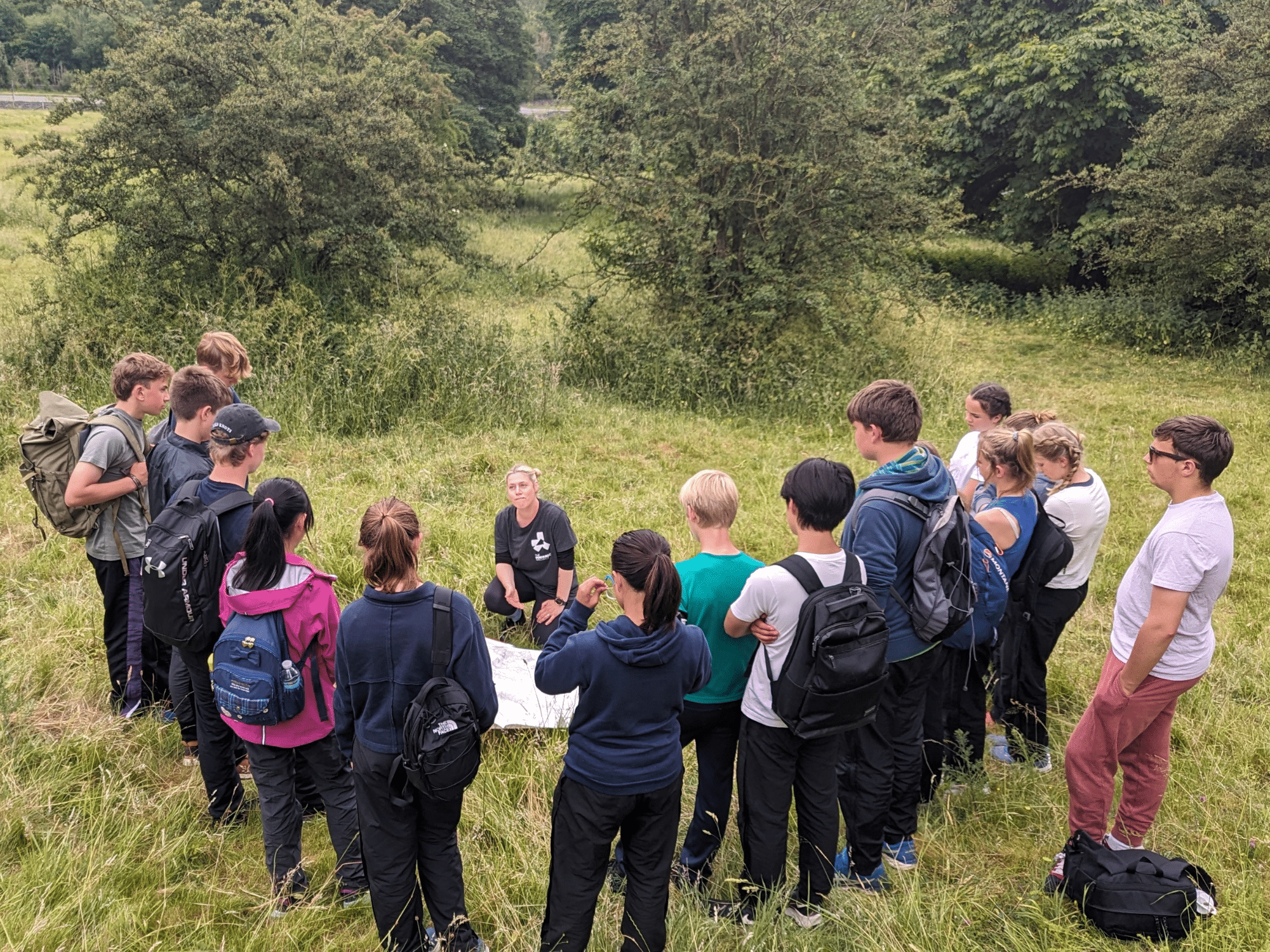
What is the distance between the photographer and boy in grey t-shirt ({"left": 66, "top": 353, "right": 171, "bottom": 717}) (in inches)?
158

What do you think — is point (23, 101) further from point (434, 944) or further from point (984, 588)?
point (984, 588)

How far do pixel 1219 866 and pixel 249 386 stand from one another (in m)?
9.45

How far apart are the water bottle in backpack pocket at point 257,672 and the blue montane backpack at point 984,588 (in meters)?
2.68

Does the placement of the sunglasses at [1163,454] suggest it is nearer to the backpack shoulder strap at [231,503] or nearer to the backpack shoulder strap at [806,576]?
the backpack shoulder strap at [806,576]

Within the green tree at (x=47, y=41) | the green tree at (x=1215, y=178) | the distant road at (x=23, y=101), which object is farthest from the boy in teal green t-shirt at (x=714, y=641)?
the green tree at (x=47, y=41)

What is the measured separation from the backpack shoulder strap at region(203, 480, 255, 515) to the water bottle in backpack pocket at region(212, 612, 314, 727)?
0.54 metres

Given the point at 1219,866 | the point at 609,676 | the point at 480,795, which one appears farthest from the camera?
the point at 480,795

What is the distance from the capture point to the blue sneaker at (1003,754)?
168 inches

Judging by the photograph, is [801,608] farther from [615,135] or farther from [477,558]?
[615,135]

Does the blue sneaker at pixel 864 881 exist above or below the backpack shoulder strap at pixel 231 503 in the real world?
below

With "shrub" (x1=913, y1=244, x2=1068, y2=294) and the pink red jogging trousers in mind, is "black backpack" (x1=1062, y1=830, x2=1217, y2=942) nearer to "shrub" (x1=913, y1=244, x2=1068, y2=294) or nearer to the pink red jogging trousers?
the pink red jogging trousers

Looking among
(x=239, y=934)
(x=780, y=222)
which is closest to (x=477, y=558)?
(x=239, y=934)

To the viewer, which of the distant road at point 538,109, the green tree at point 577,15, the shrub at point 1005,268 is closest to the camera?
the shrub at point 1005,268

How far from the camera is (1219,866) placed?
11.0ft
